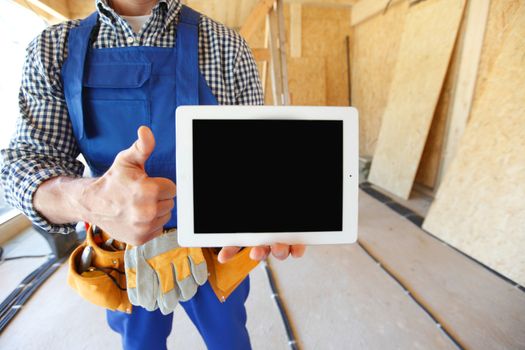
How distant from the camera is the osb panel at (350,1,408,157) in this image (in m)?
2.53

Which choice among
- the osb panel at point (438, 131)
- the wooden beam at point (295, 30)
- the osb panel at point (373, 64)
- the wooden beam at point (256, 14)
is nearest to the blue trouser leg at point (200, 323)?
the wooden beam at point (256, 14)

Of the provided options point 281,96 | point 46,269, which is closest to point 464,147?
point 281,96

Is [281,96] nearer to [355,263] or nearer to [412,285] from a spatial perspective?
[355,263]

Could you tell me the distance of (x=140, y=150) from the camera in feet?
1.12

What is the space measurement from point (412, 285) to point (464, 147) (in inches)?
36.3

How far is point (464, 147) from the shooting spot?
65.7 inches

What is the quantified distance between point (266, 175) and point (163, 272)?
314 mm

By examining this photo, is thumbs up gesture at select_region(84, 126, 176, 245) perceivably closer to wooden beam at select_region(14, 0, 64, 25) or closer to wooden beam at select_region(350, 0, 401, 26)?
wooden beam at select_region(14, 0, 64, 25)

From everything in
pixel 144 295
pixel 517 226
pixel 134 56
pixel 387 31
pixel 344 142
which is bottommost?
pixel 517 226

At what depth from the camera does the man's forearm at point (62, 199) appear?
1.33 feet

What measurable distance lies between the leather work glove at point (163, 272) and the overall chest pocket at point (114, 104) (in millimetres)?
212

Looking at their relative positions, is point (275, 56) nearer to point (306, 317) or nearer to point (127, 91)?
point (127, 91)

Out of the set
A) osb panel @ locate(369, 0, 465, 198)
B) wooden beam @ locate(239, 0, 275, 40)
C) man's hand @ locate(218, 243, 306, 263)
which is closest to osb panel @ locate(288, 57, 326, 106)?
osb panel @ locate(369, 0, 465, 198)

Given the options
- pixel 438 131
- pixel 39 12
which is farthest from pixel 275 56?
pixel 39 12
